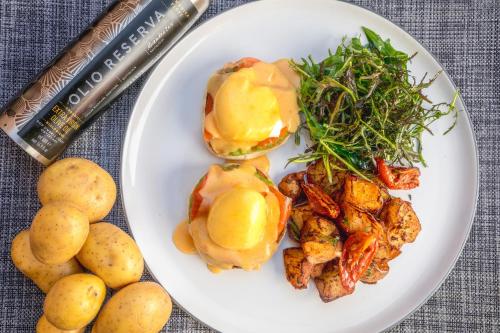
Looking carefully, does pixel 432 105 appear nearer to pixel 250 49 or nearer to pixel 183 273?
pixel 250 49

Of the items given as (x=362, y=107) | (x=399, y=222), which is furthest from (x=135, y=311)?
(x=362, y=107)

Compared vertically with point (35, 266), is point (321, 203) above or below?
above

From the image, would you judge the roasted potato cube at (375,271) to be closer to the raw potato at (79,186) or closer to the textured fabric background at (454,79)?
the textured fabric background at (454,79)

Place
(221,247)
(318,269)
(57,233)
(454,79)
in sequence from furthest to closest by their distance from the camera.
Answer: (454,79) < (318,269) < (221,247) < (57,233)

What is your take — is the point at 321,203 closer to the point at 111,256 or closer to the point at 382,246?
the point at 382,246

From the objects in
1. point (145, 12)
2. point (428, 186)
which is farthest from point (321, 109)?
point (145, 12)

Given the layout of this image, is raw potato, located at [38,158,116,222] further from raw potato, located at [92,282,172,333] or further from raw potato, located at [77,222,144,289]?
raw potato, located at [92,282,172,333]

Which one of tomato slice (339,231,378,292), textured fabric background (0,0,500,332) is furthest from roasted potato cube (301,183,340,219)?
textured fabric background (0,0,500,332)
